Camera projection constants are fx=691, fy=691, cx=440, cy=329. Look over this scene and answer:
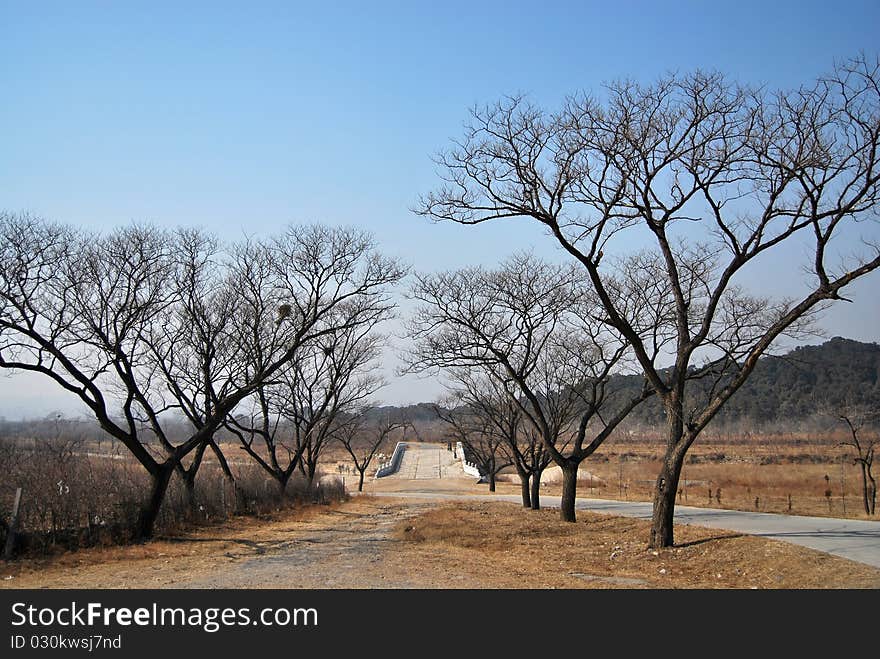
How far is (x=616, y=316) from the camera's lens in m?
12.8

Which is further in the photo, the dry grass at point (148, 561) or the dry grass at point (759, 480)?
the dry grass at point (759, 480)

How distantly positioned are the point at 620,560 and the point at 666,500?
1.37 m

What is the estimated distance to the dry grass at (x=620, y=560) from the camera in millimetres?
10086

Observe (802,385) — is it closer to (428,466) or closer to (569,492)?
(428,466)

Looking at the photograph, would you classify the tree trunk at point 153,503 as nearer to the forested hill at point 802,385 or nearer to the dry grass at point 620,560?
the dry grass at point 620,560

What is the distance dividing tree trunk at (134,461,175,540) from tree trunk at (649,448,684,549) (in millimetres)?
10964

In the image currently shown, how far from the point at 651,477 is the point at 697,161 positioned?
47.6 m

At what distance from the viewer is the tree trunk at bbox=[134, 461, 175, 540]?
52.9 ft

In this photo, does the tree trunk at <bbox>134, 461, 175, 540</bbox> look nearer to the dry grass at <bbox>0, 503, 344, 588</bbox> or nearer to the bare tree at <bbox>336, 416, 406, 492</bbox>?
the dry grass at <bbox>0, 503, 344, 588</bbox>

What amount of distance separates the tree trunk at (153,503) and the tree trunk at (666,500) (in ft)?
36.0

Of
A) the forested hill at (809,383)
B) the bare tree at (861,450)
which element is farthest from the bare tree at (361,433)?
the forested hill at (809,383)

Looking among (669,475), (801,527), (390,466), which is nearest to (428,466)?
(390,466)

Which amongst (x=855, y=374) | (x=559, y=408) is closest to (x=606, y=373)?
(x=559, y=408)
